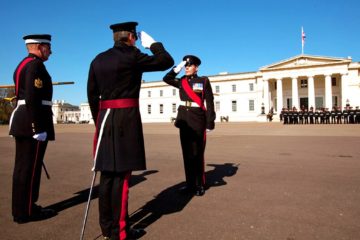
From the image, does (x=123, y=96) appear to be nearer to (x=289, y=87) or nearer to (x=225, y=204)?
(x=225, y=204)

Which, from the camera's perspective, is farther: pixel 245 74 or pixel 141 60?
pixel 245 74

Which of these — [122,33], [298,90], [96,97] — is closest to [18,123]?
[96,97]

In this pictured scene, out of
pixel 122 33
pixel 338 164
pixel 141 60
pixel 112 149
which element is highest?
pixel 122 33

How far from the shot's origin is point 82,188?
221 inches

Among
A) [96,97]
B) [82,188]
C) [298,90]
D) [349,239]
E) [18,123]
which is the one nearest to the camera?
[349,239]

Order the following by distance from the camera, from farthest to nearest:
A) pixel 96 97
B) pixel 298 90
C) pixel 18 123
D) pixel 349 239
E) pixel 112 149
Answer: pixel 298 90, pixel 18 123, pixel 96 97, pixel 112 149, pixel 349 239

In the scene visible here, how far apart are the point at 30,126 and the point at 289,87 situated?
72.6 m

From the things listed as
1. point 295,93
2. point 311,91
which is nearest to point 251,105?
point 295,93

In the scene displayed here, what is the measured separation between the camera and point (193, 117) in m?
5.28

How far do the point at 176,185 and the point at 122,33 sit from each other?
318 centimetres

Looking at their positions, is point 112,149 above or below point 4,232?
above

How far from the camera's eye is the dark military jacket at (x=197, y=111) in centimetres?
526

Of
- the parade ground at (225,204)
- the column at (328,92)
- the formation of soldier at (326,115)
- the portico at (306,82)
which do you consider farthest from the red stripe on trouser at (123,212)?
the column at (328,92)

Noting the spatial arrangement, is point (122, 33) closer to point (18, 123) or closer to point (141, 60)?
point (141, 60)
